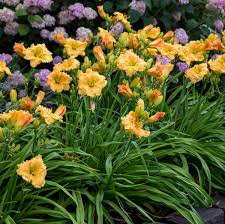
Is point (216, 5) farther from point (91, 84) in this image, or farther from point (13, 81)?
point (91, 84)

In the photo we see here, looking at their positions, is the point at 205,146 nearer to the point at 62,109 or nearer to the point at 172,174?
the point at 172,174

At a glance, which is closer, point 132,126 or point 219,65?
point 132,126

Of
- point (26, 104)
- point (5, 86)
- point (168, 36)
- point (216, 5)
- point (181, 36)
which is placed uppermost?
point (26, 104)

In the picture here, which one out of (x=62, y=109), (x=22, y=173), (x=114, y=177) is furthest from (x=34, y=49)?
(x=22, y=173)

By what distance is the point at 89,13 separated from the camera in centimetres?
430

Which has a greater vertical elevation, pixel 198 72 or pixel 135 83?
pixel 135 83

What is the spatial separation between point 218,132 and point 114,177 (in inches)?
36.2

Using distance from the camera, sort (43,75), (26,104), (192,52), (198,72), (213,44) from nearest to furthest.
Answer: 1. (26,104)
2. (198,72)
3. (192,52)
4. (213,44)
5. (43,75)

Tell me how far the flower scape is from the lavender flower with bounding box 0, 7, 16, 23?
78 centimetres

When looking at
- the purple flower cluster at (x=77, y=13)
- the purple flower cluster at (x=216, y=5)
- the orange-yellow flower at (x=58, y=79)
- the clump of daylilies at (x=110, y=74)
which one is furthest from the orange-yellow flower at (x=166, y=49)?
the purple flower cluster at (x=216, y=5)

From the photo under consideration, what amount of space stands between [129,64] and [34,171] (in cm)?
85

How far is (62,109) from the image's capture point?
2.84 meters

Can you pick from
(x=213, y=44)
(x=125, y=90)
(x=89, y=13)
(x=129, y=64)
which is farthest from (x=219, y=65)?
(x=89, y=13)

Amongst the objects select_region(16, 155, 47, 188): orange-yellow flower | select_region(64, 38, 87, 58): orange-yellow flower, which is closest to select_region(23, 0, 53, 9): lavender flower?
select_region(64, 38, 87, 58): orange-yellow flower
